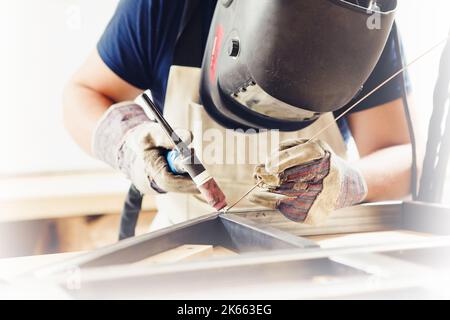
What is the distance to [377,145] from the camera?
0.96 m

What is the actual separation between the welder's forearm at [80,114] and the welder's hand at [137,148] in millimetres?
18

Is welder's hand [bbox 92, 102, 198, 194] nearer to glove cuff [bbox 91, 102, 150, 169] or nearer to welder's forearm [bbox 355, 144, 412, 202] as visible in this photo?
glove cuff [bbox 91, 102, 150, 169]

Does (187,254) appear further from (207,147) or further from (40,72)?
(40,72)

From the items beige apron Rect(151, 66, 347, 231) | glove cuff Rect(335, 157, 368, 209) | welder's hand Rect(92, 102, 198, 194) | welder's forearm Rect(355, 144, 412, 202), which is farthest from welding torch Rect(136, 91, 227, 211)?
welder's forearm Rect(355, 144, 412, 202)

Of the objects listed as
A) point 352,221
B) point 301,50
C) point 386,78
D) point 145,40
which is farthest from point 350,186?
point 145,40

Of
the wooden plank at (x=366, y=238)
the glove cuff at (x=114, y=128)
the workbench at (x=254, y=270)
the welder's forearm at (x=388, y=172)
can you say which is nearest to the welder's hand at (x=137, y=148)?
the glove cuff at (x=114, y=128)

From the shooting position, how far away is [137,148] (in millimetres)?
712

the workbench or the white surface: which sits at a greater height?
the white surface

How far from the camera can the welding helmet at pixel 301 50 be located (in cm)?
54

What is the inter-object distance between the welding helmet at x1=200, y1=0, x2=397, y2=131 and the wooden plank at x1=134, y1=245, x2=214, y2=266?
228mm

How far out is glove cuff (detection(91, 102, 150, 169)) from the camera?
0.75 meters

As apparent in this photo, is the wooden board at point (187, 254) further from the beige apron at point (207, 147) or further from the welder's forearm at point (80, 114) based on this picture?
the welder's forearm at point (80, 114)

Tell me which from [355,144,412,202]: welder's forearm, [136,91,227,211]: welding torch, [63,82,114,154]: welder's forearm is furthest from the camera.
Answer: [355,144,412,202]: welder's forearm
